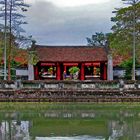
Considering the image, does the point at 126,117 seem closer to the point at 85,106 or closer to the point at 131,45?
the point at 85,106

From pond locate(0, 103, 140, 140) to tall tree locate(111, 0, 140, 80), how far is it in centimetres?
1292

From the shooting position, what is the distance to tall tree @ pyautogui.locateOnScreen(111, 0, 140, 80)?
43.9m

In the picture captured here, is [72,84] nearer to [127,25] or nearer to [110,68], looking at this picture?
[127,25]

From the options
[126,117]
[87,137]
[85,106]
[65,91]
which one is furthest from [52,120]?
[65,91]

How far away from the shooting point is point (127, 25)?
44562 millimetres

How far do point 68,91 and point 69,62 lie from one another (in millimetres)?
21213

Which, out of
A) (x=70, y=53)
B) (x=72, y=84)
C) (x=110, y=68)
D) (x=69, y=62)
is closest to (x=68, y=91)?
(x=72, y=84)

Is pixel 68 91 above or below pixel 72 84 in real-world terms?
below

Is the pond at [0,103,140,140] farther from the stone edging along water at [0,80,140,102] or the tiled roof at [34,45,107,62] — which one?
the tiled roof at [34,45,107,62]

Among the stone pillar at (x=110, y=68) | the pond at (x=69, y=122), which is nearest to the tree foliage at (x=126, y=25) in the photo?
the stone pillar at (x=110, y=68)

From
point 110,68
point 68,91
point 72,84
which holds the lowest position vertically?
point 68,91

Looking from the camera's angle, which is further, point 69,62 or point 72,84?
point 69,62

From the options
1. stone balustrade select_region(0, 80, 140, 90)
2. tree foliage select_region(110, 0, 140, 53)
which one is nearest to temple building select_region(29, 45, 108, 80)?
tree foliage select_region(110, 0, 140, 53)

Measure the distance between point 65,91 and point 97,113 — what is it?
722 centimetres
